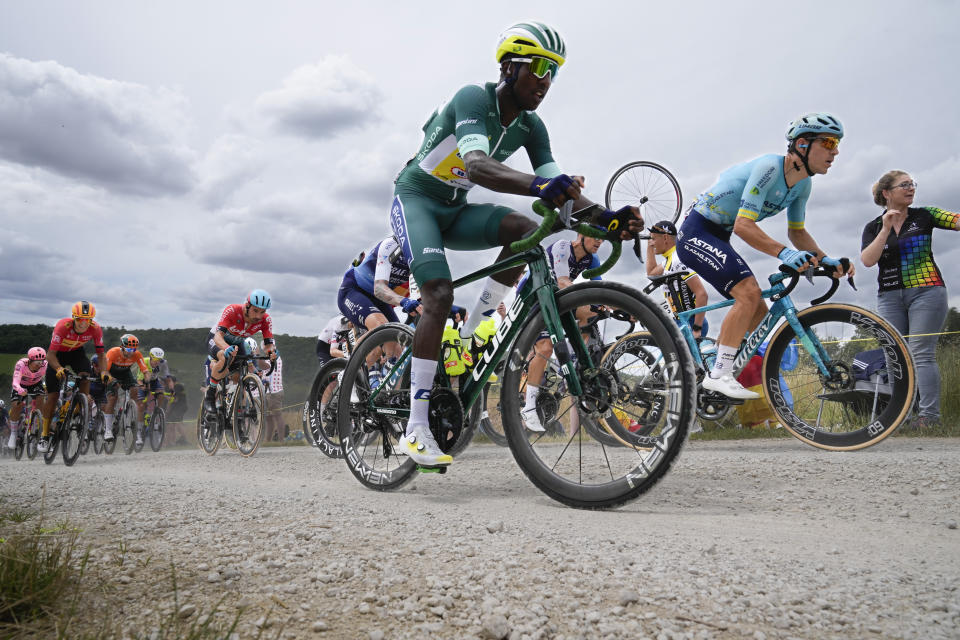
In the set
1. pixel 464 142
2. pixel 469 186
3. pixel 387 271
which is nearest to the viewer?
pixel 464 142

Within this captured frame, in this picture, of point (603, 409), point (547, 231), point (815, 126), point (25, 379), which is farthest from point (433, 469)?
point (25, 379)

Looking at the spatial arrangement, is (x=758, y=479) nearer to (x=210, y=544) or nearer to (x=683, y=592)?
(x=683, y=592)

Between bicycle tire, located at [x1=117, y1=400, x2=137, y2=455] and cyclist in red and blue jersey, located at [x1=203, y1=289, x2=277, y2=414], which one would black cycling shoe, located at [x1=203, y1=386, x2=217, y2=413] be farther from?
bicycle tire, located at [x1=117, y1=400, x2=137, y2=455]

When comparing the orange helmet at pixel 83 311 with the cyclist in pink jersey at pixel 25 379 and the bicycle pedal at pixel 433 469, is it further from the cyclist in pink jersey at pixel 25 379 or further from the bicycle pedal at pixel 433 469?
the bicycle pedal at pixel 433 469

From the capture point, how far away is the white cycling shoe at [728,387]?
17.4 feet

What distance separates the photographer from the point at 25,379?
14242 mm

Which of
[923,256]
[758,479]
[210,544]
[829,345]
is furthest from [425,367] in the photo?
[923,256]

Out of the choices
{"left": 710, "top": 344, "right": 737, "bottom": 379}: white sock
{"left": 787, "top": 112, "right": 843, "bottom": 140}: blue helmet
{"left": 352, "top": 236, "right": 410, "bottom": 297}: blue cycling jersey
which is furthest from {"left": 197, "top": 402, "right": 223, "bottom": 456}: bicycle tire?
{"left": 787, "top": 112, "right": 843, "bottom": 140}: blue helmet

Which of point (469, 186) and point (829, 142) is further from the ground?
point (829, 142)

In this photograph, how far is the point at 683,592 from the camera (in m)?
1.70

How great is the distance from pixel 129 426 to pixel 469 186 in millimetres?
13224

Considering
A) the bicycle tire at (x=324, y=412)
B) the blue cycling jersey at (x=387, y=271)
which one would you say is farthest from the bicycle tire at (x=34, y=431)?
the bicycle tire at (x=324, y=412)

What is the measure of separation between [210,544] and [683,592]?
163 centimetres

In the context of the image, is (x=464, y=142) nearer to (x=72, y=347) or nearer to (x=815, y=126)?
(x=815, y=126)
